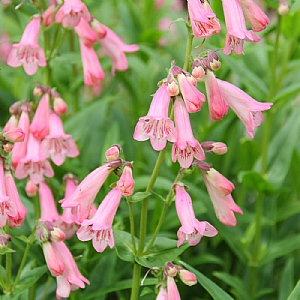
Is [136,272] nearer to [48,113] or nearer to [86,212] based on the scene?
[86,212]

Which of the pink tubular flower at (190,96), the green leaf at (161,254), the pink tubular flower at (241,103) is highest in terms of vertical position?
the pink tubular flower at (190,96)

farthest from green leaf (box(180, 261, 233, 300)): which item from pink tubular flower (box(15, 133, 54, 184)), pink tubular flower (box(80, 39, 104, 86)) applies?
pink tubular flower (box(80, 39, 104, 86))

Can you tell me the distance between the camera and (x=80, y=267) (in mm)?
2629

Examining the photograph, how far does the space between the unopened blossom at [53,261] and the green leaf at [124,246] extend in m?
0.21

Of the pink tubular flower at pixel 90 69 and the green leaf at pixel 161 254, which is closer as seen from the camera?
the green leaf at pixel 161 254

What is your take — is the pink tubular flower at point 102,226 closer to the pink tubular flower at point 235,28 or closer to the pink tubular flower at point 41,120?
the pink tubular flower at point 41,120

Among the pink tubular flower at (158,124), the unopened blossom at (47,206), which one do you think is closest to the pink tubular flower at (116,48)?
the unopened blossom at (47,206)

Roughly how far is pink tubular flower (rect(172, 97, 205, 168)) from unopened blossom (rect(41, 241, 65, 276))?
0.59 meters

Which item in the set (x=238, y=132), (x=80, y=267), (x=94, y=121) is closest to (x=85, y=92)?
(x=94, y=121)

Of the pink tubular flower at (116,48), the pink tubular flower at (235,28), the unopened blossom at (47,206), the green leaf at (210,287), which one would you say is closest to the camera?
the pink tubular flower at (235,28)

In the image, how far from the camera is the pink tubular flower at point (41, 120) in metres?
2.54

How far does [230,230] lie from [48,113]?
3.81 ft

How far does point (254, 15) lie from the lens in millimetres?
2193

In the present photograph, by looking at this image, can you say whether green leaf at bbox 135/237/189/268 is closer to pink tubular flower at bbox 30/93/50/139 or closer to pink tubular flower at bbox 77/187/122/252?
pink tubular flower at bbox 77/187/122/252
